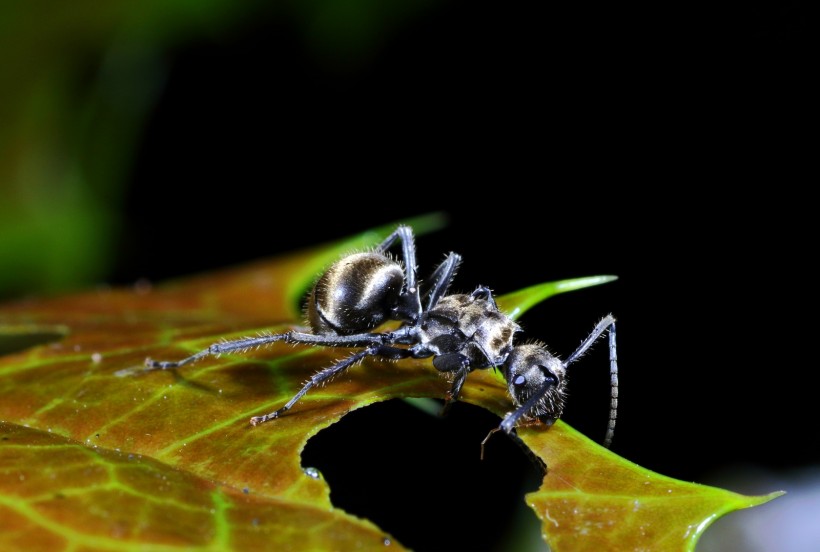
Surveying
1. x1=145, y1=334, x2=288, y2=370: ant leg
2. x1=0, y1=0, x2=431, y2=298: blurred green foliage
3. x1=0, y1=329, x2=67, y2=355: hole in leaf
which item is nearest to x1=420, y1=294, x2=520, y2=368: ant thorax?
x1=145, y1=334, x2=288, y2=370: ant leg

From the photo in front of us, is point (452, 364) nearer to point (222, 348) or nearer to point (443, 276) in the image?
point (443, 276)

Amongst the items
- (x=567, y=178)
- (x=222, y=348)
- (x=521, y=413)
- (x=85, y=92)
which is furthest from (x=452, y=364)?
(x=85, y=92)

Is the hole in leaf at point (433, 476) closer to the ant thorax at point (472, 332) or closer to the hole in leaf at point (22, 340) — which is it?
the ant thorax at point (472, 332)

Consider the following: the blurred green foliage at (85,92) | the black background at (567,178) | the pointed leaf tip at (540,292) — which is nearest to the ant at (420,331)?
the pointed leaf tip at (540,292)

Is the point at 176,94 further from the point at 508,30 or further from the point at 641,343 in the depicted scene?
the point at 641,343

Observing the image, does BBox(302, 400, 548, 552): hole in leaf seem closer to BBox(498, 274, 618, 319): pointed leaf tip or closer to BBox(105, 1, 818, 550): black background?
BBox(105, 1, 818, 550): black background
